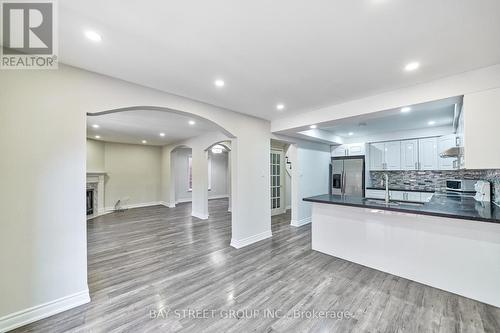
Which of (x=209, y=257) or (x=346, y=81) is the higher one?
(x=346, y=81)

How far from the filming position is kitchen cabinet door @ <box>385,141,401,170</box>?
214 inches

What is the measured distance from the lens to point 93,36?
1.67 meters

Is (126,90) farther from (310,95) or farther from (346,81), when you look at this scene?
(346,81)

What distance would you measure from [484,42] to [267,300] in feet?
11.0

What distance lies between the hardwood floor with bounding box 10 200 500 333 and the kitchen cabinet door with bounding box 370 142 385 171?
144 inches

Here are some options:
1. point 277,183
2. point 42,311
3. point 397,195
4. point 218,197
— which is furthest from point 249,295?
point 218,197

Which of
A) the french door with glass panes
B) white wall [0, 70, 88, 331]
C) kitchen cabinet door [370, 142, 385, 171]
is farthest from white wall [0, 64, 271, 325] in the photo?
kitchen cabinet door [370, 142, 385, 171]

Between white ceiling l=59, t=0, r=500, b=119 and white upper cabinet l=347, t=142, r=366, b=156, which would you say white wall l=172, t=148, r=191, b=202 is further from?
white upper cabinet l=347, t=142, r=366, b=156

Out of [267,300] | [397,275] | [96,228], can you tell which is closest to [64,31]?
[267,300]

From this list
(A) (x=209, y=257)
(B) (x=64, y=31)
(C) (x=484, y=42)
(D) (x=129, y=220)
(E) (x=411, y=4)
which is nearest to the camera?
(E) (x=411, y=4)

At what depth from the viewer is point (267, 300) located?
88.2 inches

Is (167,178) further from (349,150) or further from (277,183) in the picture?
(349,150)

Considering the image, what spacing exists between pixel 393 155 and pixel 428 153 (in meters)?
0.74

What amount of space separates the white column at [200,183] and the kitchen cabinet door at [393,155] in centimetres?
541
